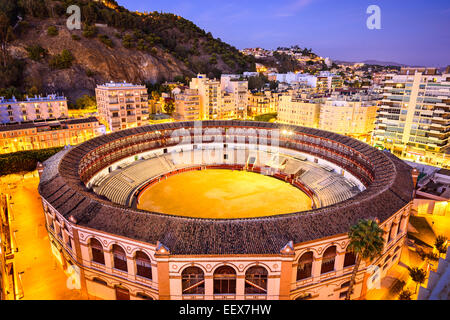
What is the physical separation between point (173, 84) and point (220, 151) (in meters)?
61.8

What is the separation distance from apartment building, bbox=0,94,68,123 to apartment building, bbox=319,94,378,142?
250 ft

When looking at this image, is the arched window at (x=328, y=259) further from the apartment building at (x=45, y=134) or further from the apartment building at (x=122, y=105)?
the apartment building at (x=122, y=105)

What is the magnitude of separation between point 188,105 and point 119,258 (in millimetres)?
71713

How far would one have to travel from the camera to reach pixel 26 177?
58.6 metres

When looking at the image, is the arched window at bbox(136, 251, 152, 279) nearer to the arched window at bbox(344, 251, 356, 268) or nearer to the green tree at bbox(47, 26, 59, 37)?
the arched window at bbox(344, 251, 356, 268)

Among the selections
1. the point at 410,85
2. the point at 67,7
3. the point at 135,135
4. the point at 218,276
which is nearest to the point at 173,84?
the point at 67,7

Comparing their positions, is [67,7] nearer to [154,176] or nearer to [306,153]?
[154,176]

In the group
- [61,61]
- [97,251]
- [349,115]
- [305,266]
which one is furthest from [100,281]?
[61,61]

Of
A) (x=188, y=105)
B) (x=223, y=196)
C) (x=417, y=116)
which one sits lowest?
(x=223, y=196)

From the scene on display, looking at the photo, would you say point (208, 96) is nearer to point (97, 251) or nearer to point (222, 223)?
point (97, 251)

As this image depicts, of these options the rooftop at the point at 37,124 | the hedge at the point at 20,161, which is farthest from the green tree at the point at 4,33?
the hedge at the point at 20,161

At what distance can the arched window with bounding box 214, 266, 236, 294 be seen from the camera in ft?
76.5

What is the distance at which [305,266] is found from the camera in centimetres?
2508
